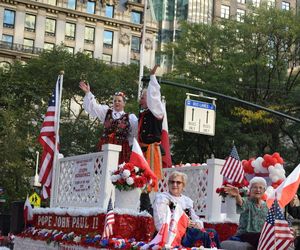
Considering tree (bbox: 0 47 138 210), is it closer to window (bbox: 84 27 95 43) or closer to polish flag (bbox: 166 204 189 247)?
window (bbox: 84 27 95 43)

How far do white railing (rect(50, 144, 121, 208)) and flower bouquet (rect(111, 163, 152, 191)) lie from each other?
2.36ft

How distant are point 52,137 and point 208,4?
69390 mm

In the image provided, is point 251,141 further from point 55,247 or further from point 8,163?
point 55,247

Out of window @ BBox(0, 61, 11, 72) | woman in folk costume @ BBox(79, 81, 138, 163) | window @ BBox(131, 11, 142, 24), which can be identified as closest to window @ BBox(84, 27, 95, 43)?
window @ BBox(131, 11, 142, 24)

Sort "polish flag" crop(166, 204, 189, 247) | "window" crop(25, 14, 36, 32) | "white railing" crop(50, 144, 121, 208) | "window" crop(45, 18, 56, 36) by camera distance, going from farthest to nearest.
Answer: "window" crop(45, 18, 56, 36) < "window" crop(25, 14, 36, 32) < "white railing" crop(50, 144, 121, 208) < "polish flag" crop(166, 204, 189, 247)

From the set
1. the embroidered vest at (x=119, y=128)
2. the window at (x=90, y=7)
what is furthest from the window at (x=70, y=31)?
the embroidered vest at (x=119, y=128)

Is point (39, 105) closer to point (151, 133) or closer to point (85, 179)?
point (85, 179)

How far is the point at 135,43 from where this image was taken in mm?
79750

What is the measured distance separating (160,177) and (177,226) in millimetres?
3669

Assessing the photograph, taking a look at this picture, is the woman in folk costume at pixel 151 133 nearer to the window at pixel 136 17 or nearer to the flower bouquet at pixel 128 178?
the flower bouquet at pixel 128 178

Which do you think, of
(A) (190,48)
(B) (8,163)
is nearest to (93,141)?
(B) (8,163)

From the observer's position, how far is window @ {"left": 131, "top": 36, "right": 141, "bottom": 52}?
260 feet

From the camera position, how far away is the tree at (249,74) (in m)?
36.4

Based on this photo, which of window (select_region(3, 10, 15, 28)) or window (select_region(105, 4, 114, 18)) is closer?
window (select_region(3, 10, 15, 28))
